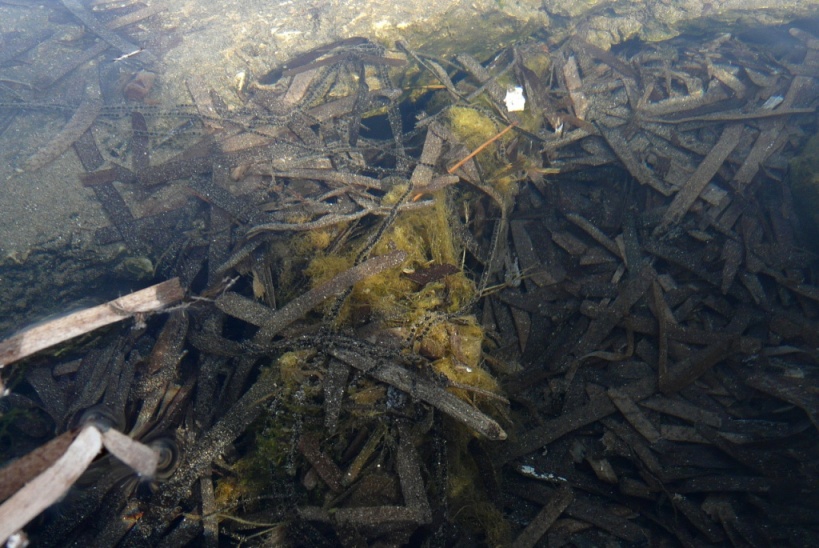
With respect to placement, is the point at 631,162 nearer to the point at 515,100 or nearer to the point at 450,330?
the point at 515,100

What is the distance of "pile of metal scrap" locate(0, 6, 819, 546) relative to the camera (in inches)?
117

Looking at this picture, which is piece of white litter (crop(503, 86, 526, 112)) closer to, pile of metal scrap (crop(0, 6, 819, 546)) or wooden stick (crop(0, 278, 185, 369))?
pile of metal scrap (crop(0, 6, 819, 546))

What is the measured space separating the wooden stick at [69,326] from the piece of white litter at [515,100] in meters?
4.41

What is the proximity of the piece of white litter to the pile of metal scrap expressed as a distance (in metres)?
0.12

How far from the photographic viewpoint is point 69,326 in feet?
9.51

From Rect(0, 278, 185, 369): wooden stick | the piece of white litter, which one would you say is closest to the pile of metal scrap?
the piece of white litter

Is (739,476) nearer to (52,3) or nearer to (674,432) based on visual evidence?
(674,432)

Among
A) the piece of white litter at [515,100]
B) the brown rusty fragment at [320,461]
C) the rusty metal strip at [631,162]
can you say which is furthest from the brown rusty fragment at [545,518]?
the piece of white litter at [515,100]

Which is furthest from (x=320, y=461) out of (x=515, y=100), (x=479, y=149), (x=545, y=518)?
(x=515, y=100)

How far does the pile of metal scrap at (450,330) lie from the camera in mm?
2965

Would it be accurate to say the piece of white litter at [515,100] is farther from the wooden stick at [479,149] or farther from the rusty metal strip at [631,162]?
the rusty metal strip at [631,162]

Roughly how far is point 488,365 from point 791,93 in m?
5.29

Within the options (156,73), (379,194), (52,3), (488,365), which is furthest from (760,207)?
(52,3)

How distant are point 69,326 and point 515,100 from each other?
5.03 metres
